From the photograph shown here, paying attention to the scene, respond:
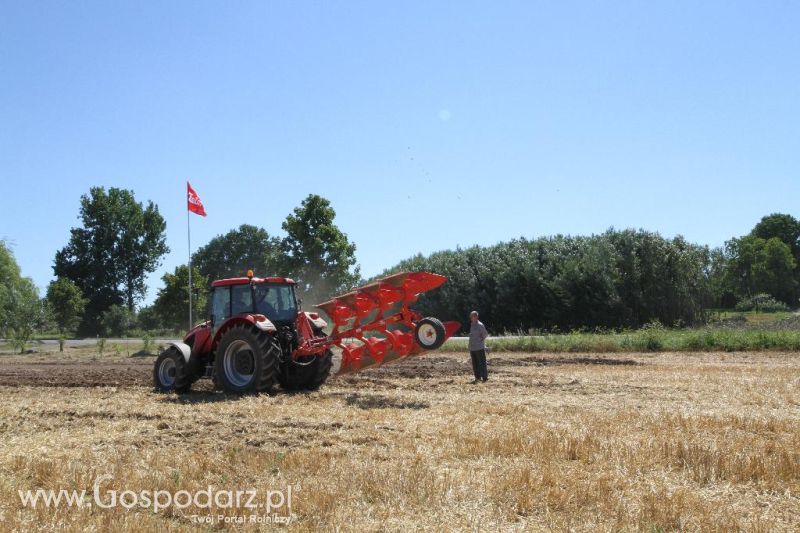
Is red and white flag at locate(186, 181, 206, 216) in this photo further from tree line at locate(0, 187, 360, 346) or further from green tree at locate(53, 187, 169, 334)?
green tree at locate(53, 187, 169, 334)

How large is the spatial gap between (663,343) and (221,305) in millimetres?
17567

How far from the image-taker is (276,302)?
1349cm

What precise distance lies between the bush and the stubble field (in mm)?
51401

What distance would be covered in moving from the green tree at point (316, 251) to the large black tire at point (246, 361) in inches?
1034

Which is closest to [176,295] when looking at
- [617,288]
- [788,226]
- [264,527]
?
[617,288]

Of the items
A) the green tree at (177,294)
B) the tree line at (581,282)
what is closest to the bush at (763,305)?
the tree line at (581,282)

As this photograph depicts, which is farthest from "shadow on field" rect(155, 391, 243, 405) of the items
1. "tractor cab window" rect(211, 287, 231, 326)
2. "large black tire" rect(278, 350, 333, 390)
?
"tractor cab window" rect(211, 287, 231, 326)

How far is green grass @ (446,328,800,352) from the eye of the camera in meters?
23.4

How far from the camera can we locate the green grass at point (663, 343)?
23.4 meters

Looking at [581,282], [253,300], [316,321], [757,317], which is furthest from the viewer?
[757,317]

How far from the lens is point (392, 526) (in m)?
5.14

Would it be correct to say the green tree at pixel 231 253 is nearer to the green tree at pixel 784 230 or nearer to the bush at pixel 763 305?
the bush at pixel 763 305

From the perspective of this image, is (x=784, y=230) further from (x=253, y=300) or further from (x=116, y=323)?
(x=253, y=300)

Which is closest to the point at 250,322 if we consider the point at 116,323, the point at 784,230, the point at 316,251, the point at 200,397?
the point at 200,397
